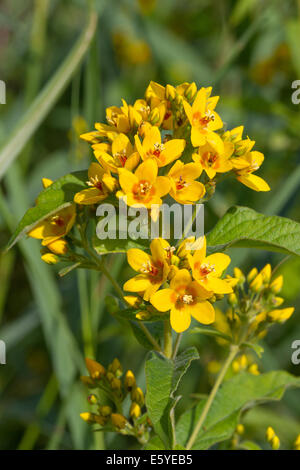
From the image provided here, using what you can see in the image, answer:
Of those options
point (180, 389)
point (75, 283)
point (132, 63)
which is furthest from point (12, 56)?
point (180, 389)

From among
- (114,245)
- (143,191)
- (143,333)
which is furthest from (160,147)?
(143,333)

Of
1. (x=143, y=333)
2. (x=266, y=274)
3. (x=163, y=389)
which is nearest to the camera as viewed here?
(x=163, y=389)

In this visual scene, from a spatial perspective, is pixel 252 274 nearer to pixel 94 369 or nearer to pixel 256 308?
pixel 256 308

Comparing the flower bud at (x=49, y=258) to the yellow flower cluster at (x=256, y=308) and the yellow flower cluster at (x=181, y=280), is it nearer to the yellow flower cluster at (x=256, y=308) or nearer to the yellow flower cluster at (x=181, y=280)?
the yellow flower cluster at (x=181, y=280)

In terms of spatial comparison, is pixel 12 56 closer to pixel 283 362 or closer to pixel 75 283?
pixel 75 283

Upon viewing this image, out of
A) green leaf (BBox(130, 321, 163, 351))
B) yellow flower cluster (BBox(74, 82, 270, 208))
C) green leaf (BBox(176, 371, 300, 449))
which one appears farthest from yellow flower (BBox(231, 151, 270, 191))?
green leaf (BBox(176, 371, 300, 449))

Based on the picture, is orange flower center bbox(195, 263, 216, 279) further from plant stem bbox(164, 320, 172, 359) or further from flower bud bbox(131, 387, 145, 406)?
flower bud bbox(131, 387, 145, 406)
